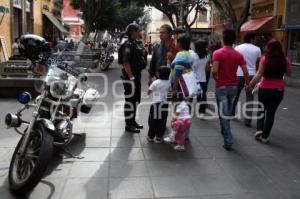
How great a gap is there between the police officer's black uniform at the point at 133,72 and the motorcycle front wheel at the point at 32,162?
2414mm

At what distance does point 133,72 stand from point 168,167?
2.09m

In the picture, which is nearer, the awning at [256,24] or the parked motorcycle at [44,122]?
the parked motorcycle at [44,122]

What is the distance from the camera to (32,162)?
14.6 ft

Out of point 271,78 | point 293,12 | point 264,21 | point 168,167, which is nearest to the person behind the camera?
point 168,167

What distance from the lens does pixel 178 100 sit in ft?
20.4

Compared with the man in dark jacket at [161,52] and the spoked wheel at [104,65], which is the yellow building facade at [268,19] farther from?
the man in dark jacket at [161,52]

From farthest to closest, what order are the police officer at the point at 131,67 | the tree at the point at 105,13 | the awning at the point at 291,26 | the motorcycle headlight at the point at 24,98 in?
the tree at the point at 105,13
the awning at the point at 291,26
the police officer at the point at 131,67
the motorcycle headlight at the point at 24,98

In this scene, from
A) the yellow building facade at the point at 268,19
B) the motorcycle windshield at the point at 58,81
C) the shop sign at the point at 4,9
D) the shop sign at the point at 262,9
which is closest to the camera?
the motorcycle windshield at the point at 58,81

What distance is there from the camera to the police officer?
22.0 feet

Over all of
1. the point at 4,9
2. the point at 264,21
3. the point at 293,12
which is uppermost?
the point at 293,12

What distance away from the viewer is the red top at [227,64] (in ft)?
20.0

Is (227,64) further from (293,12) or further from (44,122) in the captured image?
(293,12)

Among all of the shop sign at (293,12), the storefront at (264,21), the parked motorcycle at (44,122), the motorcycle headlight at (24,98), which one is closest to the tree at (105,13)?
the storefront at (264,21)

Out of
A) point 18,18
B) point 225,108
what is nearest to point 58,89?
point 225,108
